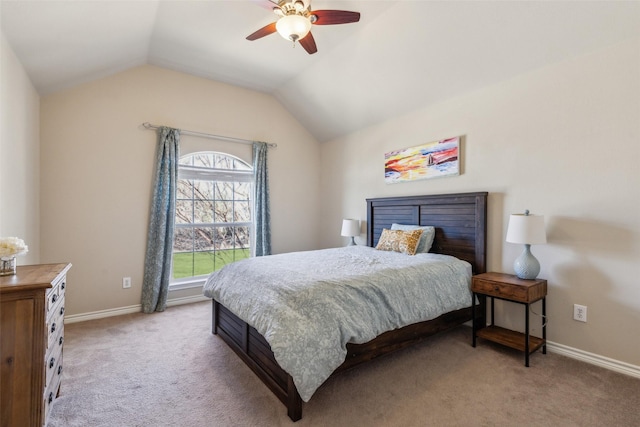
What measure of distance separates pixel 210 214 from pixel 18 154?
6.84 feet

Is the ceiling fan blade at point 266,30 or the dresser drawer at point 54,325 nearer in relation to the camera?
the dresser drawer at point 54,325

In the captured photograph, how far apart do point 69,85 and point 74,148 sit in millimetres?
661

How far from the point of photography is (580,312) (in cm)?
242

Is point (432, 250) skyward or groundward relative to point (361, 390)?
skyward

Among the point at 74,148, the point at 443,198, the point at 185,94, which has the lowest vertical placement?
the point at 443,198

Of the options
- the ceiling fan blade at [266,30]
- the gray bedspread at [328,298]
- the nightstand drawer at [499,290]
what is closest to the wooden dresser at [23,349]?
the gray bedspread at [328,298]

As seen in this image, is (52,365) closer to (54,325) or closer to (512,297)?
(54,325)

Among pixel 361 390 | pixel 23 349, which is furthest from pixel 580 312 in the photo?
pixel 23 349

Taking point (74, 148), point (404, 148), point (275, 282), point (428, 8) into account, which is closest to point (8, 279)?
point (275, 282)

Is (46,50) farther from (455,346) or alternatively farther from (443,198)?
(455,346)

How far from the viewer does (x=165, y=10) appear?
2.61 meters

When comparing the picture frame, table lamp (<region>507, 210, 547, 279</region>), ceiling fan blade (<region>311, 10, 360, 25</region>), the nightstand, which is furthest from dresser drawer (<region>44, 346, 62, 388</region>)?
the picture frame

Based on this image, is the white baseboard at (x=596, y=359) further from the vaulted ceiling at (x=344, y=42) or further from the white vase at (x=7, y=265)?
the white vase at (x=7, y=265)

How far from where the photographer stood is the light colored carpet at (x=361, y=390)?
5.64 ft
